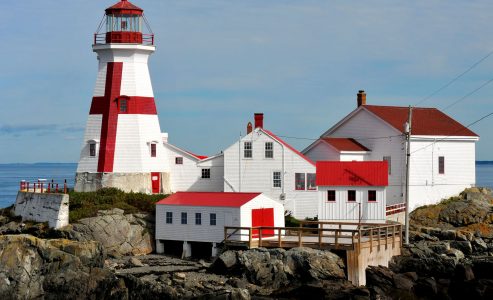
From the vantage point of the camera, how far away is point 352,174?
126 ft

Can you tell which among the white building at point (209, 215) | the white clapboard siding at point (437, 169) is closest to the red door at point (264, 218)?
the white building at point (209, 215)

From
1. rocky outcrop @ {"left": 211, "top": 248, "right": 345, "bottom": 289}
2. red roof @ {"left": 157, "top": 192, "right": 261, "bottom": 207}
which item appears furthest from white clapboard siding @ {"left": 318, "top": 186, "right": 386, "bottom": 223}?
rocky outcrop @ {"left": 211, "top": 248, "right": 345, "bottom": 289}

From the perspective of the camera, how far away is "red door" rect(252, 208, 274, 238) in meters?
35.2

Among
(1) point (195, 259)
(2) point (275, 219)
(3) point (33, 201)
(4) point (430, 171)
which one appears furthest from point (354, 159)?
(3) point (33, 201)

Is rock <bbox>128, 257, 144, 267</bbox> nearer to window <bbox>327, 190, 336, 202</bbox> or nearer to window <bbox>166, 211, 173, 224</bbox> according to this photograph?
window <bbox>166, 211, 173, 224</bbox>

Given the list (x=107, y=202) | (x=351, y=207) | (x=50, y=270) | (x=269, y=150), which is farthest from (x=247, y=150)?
(x=50, y=270)

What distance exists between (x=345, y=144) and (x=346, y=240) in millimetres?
10288

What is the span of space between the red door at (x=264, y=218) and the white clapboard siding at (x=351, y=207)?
2958 mm

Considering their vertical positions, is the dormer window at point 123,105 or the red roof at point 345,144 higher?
the dormer window at point 123,105

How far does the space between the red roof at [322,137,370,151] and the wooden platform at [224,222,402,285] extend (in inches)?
308

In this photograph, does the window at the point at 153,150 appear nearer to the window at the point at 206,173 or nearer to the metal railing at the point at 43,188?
the window at the point at 206,173

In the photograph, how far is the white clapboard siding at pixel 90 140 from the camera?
4172 cm

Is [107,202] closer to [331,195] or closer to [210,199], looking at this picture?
[210,199]

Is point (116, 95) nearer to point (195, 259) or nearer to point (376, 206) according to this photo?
point (195, 259)
